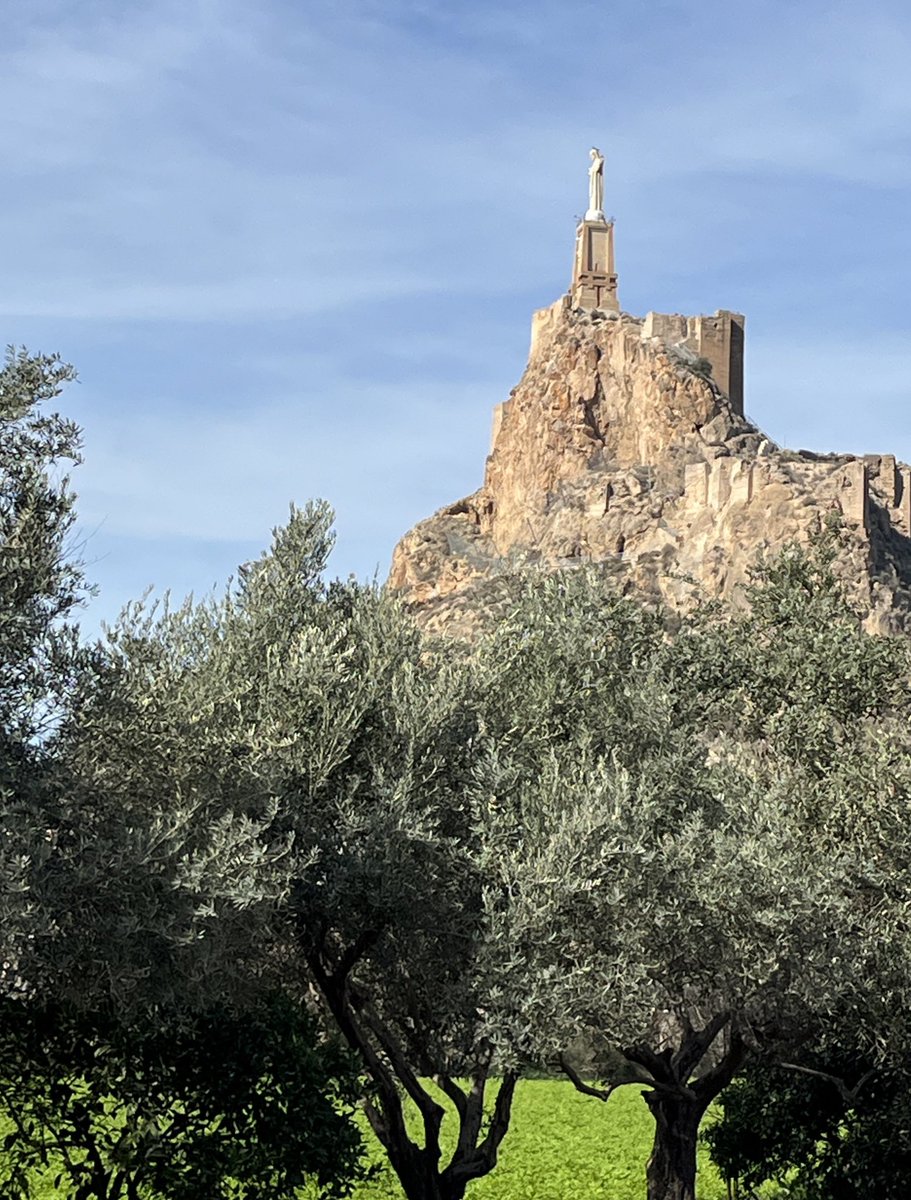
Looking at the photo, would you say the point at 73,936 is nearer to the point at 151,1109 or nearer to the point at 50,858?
the point at 50,858

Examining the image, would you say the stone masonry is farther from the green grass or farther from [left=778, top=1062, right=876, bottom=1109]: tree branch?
[left=778, top=1062, right=876, bottom=1109]: tree branch

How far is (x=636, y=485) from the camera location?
117m

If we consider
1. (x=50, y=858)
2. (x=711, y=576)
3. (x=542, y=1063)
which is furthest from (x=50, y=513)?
(x=711, y=576)

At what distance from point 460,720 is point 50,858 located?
176 inches

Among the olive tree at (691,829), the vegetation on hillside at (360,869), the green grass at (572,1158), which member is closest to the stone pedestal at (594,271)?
the green grass at (572,1158)

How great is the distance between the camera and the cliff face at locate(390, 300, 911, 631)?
99312 millimetres

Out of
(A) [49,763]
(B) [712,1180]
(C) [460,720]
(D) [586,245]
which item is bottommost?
(B) [712,1180]

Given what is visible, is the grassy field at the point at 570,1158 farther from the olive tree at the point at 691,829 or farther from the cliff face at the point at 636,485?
the cliff face at the point at 636,485

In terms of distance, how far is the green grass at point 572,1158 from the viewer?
848 inches

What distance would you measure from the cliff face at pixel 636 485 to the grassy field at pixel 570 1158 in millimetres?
56174

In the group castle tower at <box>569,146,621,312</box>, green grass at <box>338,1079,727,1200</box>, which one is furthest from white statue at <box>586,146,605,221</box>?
green grass at <box>338,1079,727,1200</box>

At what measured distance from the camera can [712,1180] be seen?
23328 mm

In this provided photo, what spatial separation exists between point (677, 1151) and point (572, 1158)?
8.52m

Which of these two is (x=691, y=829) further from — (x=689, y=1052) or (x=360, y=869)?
(x=689, y=1052)
